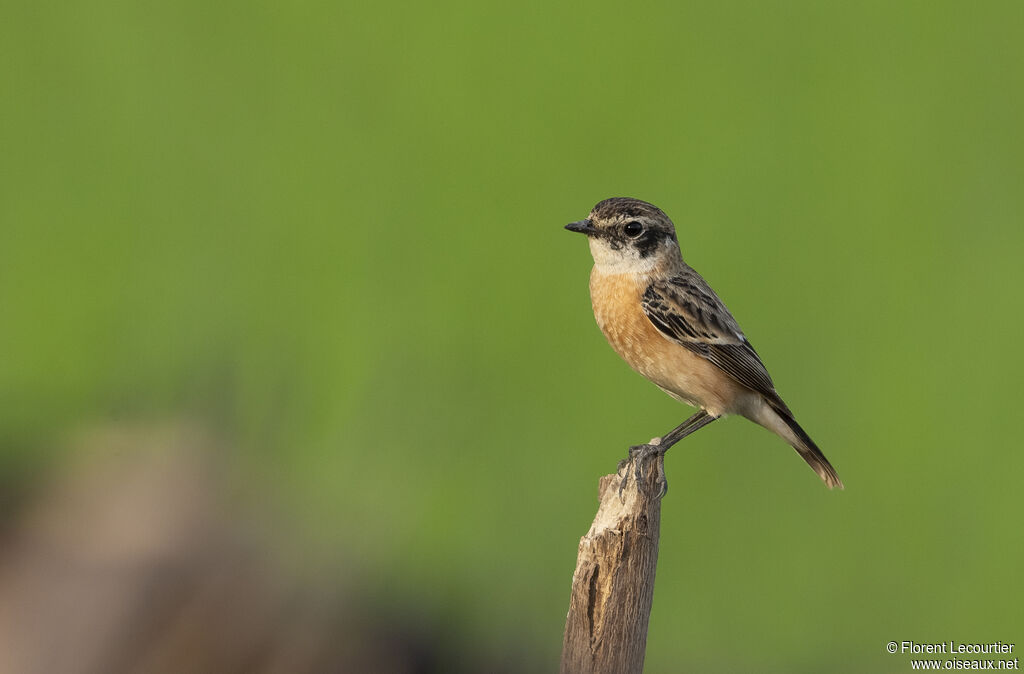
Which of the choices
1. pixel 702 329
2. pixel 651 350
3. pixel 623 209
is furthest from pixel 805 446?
pixel 623 209

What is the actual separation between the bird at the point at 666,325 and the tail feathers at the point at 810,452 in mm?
10

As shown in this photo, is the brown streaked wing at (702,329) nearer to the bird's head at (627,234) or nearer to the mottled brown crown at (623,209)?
the bird's head at (627,234)

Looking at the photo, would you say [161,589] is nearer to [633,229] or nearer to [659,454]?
[659,454]

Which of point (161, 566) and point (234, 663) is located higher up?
point (161, 566)

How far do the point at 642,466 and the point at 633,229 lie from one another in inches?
46.1

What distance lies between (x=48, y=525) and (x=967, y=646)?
5.22 metres

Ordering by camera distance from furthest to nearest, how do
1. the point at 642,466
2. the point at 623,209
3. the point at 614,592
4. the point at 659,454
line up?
the point at 623,209, the point at 659,454, the point at 642,466, the point at 614,592

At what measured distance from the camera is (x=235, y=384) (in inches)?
248

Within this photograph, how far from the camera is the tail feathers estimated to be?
553cm

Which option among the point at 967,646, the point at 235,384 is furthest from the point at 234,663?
the point at 967,646

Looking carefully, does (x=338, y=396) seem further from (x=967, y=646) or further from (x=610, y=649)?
(x=967, y=646)

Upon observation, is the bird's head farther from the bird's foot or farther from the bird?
the bird's foot

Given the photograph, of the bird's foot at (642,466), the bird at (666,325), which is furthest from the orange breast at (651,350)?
the bird's foot at (642,466)

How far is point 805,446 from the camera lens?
222 inches
